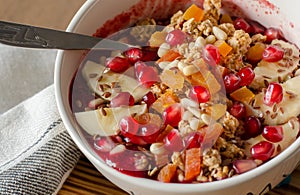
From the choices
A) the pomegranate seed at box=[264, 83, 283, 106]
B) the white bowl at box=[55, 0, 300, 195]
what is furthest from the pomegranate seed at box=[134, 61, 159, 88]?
the pomegranate seed at box=[264, 83, 283, 106]

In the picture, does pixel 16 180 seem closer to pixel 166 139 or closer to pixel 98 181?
pixel 98 181

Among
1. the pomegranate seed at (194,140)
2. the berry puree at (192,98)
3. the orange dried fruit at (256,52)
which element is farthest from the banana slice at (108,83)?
the orange dried fruit at (256,52)

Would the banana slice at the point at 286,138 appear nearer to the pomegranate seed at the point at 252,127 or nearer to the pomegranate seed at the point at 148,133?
the pomegranate seed at the point at 252,127

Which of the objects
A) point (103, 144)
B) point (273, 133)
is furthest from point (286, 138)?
point (103, 144)

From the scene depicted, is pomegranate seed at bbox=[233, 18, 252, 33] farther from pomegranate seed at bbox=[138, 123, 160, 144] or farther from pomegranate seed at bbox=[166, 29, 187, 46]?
pomegranate seed at bbox=[138, 123, 160, 144]

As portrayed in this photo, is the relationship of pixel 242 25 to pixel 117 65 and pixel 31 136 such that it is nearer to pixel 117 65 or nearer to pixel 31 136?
pixel 117 65
